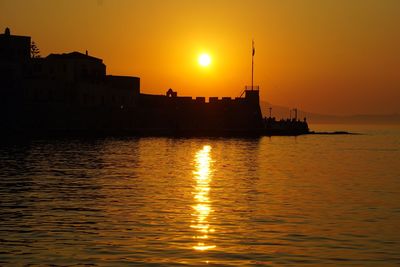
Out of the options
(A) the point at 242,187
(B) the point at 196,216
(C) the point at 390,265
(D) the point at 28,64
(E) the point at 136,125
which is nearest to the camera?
(C) the point at 390,265

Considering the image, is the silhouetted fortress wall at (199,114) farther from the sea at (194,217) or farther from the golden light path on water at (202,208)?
the sea at (194,217)

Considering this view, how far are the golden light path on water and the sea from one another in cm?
4

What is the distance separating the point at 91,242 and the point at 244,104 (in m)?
103

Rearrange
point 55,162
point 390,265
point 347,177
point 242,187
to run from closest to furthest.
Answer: point 390,265
point 242,187
point 347,177
point 55,162

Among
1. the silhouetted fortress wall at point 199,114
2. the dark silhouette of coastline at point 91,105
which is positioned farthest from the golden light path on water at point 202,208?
the silhouetted fortress wall at point 199,114

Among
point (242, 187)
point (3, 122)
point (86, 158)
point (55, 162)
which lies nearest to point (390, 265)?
point (242, 187)

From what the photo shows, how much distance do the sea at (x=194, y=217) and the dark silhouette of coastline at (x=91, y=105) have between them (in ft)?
164

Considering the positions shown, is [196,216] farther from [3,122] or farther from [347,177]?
Answer: [3,122]

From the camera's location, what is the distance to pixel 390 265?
1820cm

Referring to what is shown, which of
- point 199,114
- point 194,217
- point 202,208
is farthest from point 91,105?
point 194,217

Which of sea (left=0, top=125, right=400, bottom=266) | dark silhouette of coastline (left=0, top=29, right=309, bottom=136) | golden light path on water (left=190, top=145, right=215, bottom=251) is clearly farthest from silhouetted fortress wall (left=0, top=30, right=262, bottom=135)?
golden light path on water (left=190, top=145, right=215, bottom=251)

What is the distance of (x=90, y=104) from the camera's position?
106250mm

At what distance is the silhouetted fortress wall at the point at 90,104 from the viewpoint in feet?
323

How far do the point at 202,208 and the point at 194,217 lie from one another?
2.70 metres
